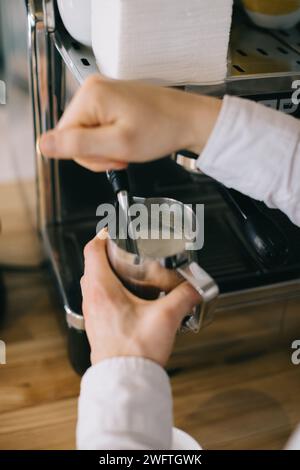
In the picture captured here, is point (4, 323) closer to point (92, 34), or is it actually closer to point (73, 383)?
point (73, 383)

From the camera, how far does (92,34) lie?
65 cm

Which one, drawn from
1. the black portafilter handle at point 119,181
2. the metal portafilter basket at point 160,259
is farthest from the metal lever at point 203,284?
the black portafilter handle at point 119,181

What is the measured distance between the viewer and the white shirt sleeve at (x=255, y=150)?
57 cm

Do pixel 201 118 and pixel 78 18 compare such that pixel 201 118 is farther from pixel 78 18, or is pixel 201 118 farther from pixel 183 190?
pixel 183 190

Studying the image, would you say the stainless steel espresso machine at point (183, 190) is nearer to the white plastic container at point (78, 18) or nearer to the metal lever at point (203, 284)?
the white plastic container at point (78, 18)

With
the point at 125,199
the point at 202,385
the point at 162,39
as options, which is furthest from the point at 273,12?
the point at 202,385

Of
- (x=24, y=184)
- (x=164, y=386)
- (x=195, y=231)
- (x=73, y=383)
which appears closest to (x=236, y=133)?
(x=195, y=231)


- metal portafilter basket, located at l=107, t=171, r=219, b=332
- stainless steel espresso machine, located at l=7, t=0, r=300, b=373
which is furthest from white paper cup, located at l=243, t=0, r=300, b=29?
metal portafilter basket, located at l=107, t=171, r=219, b=332

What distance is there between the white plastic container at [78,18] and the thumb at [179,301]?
0.95ft

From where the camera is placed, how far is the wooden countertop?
30.6 inches

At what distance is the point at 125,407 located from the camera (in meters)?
0.49

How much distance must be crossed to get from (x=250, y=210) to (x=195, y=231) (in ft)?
0.37

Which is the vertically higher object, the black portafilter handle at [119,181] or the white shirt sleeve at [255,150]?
the white shirt sleeve at [255,150]

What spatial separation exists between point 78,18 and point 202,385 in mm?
459
